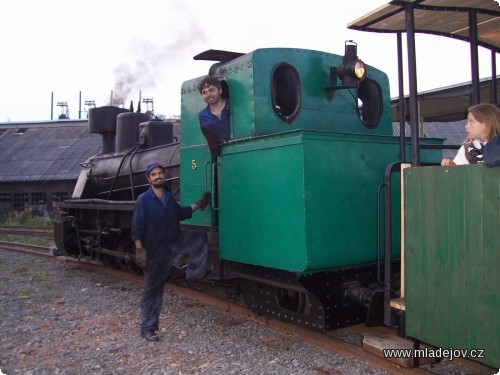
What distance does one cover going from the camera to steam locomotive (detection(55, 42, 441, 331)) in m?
3.71

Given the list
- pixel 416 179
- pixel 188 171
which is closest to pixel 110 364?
pixel 188 171

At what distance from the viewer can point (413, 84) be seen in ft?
11.1

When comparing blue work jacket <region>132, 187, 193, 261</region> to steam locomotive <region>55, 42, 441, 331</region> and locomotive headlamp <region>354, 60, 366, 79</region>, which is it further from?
locomotive headlamp <region>354, 60, 366, 79</region>

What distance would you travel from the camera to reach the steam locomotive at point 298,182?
3707mm

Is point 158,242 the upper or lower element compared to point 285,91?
lower

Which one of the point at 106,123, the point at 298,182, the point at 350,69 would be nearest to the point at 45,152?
the point at 106,123

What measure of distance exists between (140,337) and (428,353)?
2.80 meters

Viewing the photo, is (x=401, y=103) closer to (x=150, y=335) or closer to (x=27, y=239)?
(x=150, y=335)

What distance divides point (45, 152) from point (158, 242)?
27190mm

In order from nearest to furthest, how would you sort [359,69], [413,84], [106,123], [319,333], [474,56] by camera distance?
[413,84]
[474,56]
[319,333]
[359,69]
[106,123]

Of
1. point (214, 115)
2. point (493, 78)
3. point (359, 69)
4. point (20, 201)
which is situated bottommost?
point (20, 201)

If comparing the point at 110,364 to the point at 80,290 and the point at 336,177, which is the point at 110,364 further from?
the point at 80,290

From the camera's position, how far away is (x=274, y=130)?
4.47m

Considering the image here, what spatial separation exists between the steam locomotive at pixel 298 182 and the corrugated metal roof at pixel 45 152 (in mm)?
22143
